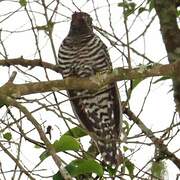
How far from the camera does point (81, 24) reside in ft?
12.8

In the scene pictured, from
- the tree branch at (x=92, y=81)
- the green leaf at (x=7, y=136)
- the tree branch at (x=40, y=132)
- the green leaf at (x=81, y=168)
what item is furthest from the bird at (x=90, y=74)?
the tree branch at (x=40, y=132)

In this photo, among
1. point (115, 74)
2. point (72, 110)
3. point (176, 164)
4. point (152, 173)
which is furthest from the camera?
point (72, 110)

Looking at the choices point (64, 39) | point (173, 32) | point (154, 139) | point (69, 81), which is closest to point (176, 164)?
point (154, 139)

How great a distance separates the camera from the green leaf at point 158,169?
278cm

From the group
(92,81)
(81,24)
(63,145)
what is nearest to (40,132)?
(63,145)

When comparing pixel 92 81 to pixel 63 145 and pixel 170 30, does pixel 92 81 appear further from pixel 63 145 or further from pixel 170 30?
pixel 170 30

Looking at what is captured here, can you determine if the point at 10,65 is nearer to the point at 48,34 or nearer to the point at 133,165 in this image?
the point at 48,34

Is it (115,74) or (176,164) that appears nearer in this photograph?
(115,74)

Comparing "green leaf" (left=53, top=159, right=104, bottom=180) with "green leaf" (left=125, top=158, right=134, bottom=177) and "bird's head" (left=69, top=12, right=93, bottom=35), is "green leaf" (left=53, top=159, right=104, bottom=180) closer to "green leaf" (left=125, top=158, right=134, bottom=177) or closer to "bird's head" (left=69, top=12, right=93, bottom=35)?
"green leaf" (left=125, top=158, right=134, bottom=177)

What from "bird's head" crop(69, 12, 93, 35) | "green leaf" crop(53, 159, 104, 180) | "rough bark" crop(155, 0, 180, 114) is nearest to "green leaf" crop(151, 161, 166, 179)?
"rough bark" crop(155, 0, 180, 114)

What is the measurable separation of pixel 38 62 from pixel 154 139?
2.64ft

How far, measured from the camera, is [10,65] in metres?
3.17

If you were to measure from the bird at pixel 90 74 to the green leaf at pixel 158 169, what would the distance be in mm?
656

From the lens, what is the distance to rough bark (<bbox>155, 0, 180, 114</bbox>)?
2916 millimetres
